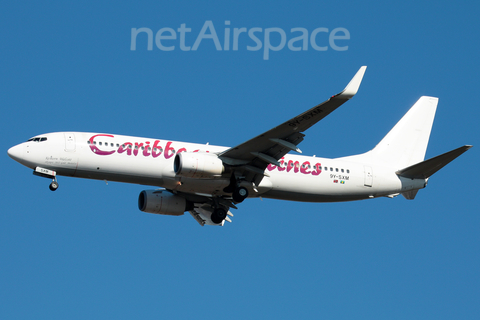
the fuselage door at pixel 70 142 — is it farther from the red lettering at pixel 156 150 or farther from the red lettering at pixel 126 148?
the red lettering at pixel 156 150

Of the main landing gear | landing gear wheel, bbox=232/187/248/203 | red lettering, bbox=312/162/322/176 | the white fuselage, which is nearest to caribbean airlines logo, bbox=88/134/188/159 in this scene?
the white fuselage

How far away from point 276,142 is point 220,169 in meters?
3.60

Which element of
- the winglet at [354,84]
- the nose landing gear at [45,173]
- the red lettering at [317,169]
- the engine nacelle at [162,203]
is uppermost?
the winglet at [354,84]

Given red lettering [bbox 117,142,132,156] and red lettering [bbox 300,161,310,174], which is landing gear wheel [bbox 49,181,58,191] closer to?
red lettering [bbox 117,142,132,156]

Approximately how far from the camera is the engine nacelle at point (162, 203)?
40312 mm

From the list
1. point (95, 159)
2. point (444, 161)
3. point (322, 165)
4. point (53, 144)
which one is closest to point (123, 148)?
point (95, 159)

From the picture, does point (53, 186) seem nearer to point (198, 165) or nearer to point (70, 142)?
point (70, 142)

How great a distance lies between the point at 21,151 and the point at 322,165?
17208 millimetres

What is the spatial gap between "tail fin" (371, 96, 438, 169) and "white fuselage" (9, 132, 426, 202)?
4254 mm

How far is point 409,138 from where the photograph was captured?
4388 cm

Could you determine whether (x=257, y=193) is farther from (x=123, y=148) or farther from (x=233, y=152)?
(x=123, y=148)

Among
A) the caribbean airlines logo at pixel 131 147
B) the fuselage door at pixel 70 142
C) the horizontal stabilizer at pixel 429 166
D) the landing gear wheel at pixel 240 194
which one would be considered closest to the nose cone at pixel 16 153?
the fuselage door at pixel 70 142

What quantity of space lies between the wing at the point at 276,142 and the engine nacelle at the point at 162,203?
549cm

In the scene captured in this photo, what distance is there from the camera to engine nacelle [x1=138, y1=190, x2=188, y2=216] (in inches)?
1587
